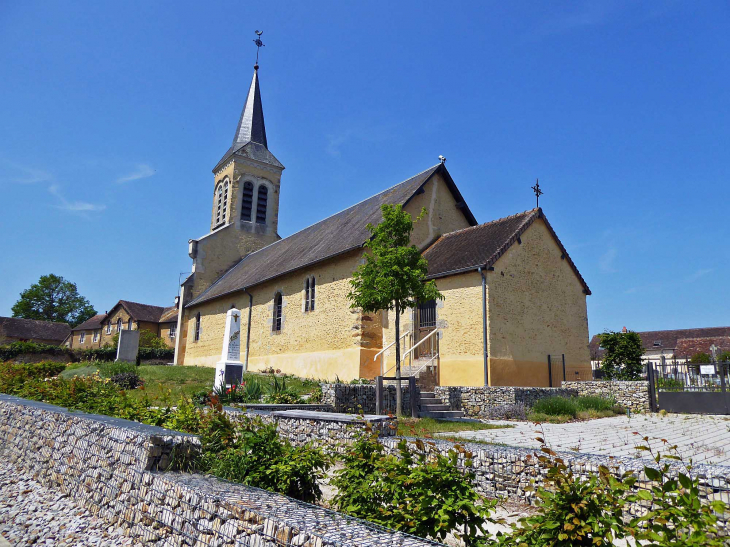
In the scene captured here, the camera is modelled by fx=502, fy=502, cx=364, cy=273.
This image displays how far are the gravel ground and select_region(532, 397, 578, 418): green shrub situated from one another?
9957mm

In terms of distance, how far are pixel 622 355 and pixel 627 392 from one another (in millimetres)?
3693

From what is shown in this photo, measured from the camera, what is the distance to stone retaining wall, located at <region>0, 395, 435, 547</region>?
104 inches

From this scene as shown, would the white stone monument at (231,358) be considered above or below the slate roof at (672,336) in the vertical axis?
below

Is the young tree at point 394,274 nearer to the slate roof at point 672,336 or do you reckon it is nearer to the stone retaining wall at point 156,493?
the stone retaining wall at point 156,493

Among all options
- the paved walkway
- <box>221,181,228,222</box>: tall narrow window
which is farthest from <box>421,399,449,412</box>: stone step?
<box>221,181,228,222</box>: tall narrow window

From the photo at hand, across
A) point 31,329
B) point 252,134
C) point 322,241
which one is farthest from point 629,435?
point 31,329

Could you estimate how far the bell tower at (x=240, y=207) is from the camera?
3006 cm

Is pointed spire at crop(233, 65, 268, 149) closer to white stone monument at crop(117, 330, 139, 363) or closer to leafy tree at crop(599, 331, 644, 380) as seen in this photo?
white stone monument at crop(117, 330, 139, 363)

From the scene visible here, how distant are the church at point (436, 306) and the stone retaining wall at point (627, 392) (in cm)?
208

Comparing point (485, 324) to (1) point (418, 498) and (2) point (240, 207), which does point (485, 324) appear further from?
(2) point (240, 207)

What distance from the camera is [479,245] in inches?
639

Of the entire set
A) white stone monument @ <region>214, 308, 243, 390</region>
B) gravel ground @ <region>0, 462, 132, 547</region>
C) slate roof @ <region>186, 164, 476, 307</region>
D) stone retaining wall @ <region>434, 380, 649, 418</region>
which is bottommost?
gravel ground @ <region>0, 462, 132, 547</region>

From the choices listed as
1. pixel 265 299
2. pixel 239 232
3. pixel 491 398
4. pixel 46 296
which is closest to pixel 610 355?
pixel 491 398

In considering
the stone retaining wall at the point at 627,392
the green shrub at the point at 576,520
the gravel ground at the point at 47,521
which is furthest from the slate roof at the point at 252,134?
the green shrub at the point at 576,520
